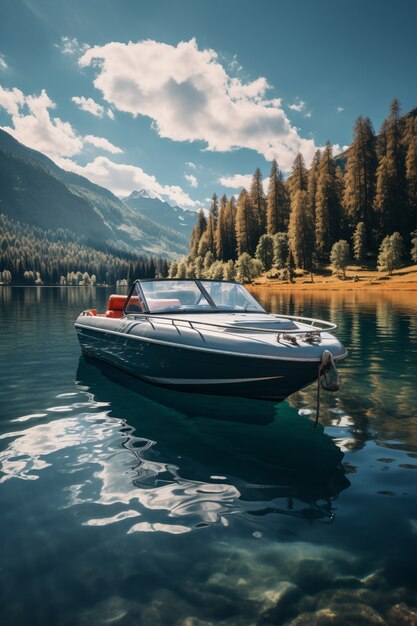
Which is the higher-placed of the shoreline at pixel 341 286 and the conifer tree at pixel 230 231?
the conifer tree at pixel 230 231

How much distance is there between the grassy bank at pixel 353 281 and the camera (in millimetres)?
58694

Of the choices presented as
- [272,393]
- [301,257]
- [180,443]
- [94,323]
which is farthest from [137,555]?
[301,257]

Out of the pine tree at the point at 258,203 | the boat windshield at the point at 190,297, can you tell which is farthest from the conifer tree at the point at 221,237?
the boat windshield at the point at 190,297

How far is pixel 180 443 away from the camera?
6156mm

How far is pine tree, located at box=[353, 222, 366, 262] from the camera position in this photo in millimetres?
71625

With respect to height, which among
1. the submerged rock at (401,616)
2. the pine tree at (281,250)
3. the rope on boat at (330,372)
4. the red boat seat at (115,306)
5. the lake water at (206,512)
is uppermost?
the pine tree at (281,250)

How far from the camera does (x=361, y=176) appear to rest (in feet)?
261

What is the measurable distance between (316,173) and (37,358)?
3318 inches

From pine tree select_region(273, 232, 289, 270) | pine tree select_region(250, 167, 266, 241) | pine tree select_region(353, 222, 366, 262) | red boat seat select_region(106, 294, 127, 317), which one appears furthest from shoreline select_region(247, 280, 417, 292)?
red boat seat select_region(106, 294, 127, 317)

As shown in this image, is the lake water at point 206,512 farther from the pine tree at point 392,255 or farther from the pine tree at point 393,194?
the pine tree at point 393,194

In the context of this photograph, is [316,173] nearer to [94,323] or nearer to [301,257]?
[301,257]

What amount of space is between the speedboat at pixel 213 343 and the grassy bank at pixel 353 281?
52544mm

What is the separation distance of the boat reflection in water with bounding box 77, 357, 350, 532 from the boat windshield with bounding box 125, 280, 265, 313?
1998 mm

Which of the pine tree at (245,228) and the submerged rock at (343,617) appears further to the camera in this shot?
the pine tree at (245,228)
